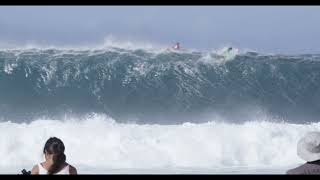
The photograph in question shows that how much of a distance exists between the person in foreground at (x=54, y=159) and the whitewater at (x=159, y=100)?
315 inches

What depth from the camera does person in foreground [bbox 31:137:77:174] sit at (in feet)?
8.31

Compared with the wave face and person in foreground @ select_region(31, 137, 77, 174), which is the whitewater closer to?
the wave face

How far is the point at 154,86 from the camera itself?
1725cm

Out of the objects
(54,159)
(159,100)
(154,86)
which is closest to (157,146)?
(159,100)

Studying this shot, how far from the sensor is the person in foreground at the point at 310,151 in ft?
7.82

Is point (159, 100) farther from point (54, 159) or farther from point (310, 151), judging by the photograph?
point (310, 151)

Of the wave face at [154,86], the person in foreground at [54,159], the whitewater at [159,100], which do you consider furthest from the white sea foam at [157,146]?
the person in foreground at [54,159]

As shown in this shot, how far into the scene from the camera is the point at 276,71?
1839 centimetres

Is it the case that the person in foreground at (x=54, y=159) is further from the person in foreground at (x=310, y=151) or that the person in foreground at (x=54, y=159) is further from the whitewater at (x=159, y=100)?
the whitewater at (x=159, y=100)

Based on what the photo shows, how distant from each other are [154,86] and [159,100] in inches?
21.9

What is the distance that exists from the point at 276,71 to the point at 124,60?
150 inches
